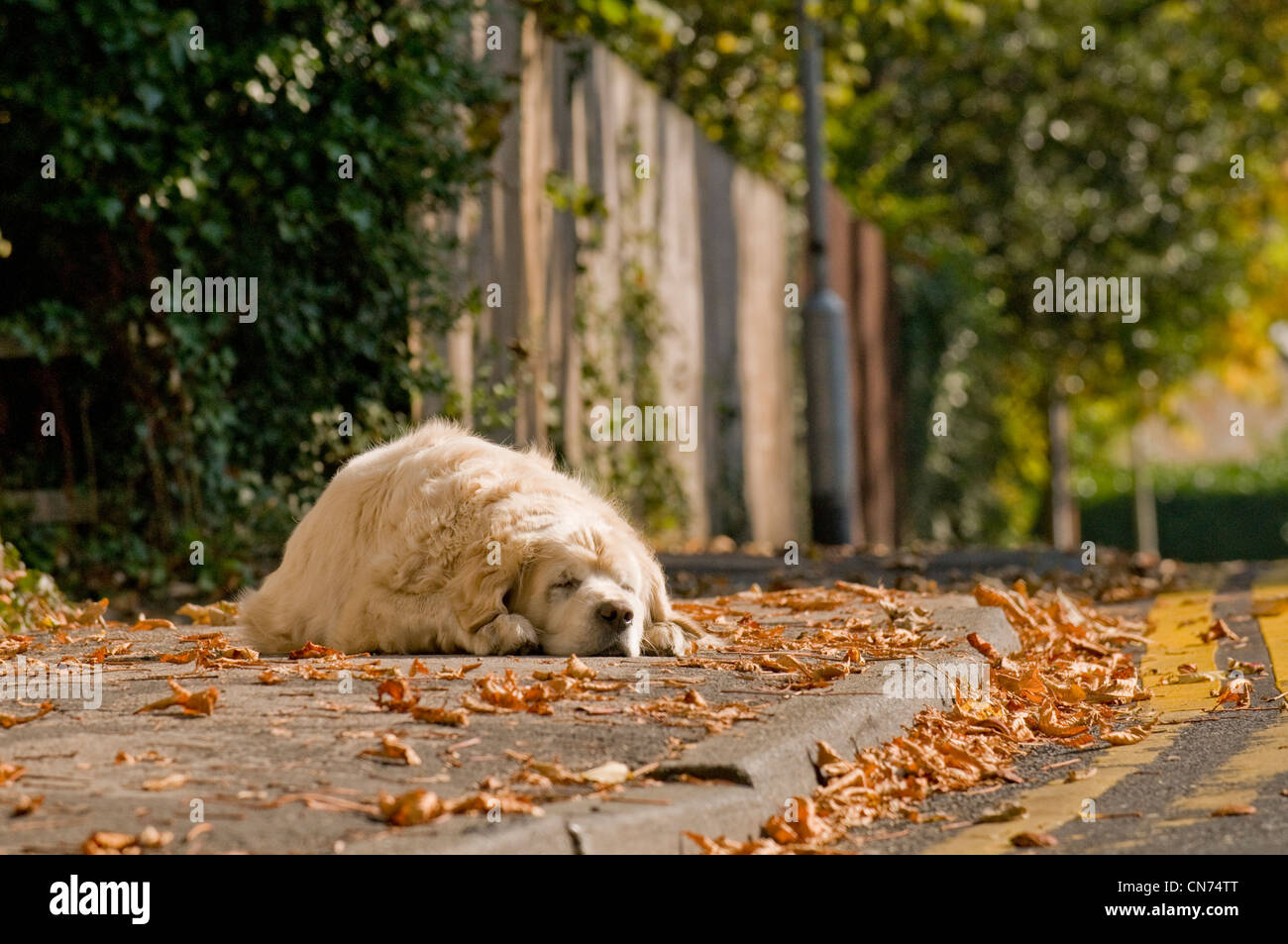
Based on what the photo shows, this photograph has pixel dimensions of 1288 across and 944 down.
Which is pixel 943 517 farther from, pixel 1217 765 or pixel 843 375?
pixel 1217 765

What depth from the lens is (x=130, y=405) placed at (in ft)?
21.7

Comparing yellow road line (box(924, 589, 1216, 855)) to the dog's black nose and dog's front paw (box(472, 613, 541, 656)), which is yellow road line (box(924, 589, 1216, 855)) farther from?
dog's front paw (box(472, 613, 541, 656))

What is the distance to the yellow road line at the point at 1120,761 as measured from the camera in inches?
130

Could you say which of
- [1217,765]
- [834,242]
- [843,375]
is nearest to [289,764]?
[1217,765]

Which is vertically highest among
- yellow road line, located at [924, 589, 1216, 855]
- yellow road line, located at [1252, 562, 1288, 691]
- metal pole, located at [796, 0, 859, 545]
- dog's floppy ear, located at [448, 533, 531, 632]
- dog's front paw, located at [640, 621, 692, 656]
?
metal pole, located at [796, 0, 859, 545]

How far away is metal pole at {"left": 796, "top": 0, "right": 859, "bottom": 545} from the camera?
1088 centimetres

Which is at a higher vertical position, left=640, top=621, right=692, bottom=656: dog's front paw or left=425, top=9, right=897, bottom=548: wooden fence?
left=425, top=9, right=897, bottom=548: wooden fence

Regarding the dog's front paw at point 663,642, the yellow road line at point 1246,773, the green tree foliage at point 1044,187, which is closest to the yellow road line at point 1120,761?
the yellow road line at point 1246,773

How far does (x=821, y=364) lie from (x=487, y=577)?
21.6 ft

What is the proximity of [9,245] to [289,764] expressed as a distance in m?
4.25

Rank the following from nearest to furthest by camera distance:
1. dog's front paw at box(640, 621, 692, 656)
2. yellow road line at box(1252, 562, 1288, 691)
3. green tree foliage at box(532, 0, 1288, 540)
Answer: dog's front paw at box(640, 621, 692, 656) < yellow road line at box(1252, 562, 1288, 691) < green tree foliage at box(532, 0, 1288, 540)

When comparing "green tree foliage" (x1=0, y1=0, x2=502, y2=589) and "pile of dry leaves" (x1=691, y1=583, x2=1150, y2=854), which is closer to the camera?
"pile of dry leaves" (x1=691, y1=583, x2=1150, y2=854)

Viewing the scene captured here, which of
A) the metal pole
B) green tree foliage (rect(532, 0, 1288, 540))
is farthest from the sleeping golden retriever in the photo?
green tree foliage (rect(532, 0, 1288, 540))

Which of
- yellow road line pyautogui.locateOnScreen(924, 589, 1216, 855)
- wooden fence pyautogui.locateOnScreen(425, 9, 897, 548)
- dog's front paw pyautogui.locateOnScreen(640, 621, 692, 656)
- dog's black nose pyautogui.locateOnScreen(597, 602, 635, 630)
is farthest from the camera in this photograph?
wooden fence pyautogui.locateOnScreen(425, 9, 897, 548)
